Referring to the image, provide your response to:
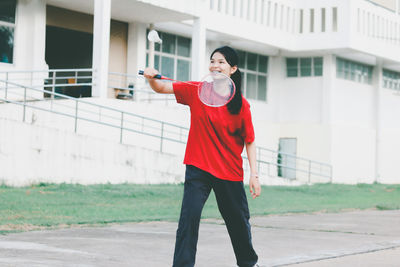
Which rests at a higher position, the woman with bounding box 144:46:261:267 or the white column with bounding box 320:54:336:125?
the white column with bounding box 320:54:336:125

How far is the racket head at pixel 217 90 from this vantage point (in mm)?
6012

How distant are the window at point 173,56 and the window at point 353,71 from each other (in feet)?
31.9

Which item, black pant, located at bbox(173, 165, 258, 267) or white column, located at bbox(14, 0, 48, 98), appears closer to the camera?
black pant, located at bbox(173, 165, 258, 267)

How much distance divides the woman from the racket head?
57 mm

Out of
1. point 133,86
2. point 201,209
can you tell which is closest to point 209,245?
point 201,209

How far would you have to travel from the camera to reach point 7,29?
2577 cm

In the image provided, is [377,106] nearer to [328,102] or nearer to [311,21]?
[328,102]

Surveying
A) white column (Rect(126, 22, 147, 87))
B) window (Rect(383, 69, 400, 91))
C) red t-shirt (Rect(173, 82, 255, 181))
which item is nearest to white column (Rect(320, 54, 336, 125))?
window (Rect(383, 69, 400, 91))

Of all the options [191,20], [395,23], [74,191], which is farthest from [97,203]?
[395,23]

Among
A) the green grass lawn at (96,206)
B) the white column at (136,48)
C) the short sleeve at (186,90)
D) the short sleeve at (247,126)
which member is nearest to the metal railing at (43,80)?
the white column at (136,48)

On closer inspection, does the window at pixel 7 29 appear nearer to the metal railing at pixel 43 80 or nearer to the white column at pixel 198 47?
the metal railing at pixel 43 80

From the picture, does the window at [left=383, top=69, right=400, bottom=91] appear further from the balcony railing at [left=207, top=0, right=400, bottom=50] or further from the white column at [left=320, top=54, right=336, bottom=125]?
the white column at [left=320, top=54, right=336, bottom=125]

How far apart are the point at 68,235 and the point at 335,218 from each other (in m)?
5.95

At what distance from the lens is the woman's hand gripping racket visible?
6.01m
